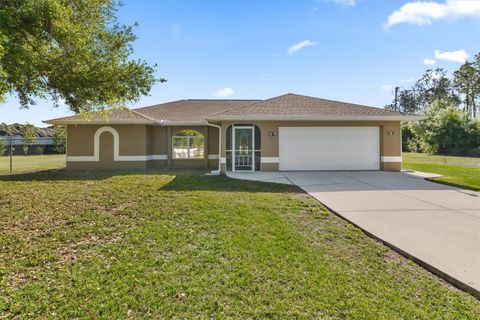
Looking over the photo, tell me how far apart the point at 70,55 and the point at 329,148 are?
11.6 meters

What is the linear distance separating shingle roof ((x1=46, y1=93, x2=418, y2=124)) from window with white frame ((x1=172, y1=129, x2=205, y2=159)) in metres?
0.91

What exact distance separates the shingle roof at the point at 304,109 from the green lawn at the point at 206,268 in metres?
7.86

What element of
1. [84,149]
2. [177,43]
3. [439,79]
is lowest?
[84,149]

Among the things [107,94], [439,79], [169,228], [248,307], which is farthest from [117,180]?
[439,79]

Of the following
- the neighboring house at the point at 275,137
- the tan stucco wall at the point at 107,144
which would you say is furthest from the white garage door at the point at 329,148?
the tan stucco wall at the point at 107,144

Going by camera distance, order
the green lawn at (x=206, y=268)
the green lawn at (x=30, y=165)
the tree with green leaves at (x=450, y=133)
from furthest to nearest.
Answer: the tree with green leaves at (x=450, y=133)
the green lawn at (x=30, y=165)
the green lawn at (x=206, y=268)

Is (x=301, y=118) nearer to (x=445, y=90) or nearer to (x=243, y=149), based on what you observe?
(x=243, y=149)

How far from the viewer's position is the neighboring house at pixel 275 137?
1426 centimetres

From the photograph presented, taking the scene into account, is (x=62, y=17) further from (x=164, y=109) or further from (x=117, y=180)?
(x=164, y=109)

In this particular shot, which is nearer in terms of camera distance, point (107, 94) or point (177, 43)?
point (107, 94)

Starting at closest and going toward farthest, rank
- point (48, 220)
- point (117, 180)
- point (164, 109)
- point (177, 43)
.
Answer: point (48, 220) < point (117, 180) < point (177, 43) < point (164, 109)

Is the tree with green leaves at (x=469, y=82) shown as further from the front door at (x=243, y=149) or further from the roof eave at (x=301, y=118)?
the front door at (x=243, y=149)

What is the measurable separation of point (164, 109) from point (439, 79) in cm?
5753

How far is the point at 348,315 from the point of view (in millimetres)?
2807
